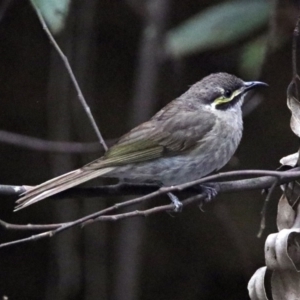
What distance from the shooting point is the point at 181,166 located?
4.17m

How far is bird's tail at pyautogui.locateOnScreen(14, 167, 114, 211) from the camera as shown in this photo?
341cm

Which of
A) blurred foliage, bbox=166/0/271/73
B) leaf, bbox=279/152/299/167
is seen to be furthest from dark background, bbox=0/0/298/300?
leaf, bbox=279/152/299/167

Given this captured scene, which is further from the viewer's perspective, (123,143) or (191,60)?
(191,60)

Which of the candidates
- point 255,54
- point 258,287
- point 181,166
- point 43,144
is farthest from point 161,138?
point 43,144

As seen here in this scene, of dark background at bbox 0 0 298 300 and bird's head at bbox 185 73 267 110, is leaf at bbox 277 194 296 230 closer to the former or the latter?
bird's head at bbox 185 73 267 110

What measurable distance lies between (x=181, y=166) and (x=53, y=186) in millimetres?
904

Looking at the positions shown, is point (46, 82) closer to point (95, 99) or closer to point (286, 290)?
point (95, 99)

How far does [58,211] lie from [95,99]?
1006 millimetres

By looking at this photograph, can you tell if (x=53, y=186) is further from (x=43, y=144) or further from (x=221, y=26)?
(x=43, y=144)

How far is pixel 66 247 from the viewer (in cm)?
606

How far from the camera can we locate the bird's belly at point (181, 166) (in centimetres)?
411

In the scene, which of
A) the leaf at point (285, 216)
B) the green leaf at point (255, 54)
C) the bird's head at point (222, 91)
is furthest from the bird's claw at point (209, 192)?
the green leaf at point (255, 54)

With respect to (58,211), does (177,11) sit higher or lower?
higher

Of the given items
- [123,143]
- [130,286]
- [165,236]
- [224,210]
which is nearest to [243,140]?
[224,210]
